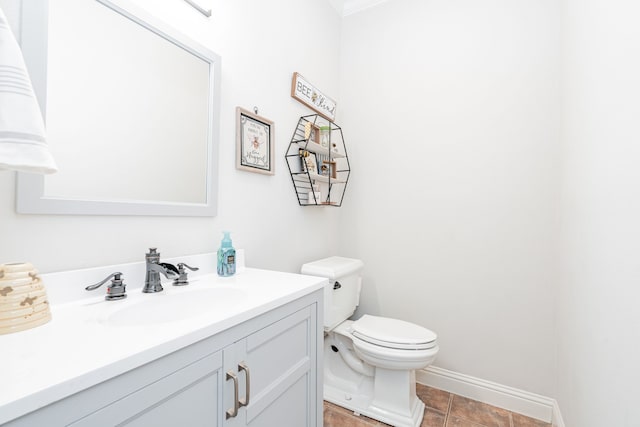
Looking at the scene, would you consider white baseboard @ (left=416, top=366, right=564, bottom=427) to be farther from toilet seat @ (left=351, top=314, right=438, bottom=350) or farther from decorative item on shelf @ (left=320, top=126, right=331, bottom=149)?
decorative item on shelf @ (left=320, top=126, right=331, bottom=149)

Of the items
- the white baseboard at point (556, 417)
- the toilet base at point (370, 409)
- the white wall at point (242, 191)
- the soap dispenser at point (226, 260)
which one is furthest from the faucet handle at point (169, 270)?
the white baseboard at point (556, 417)

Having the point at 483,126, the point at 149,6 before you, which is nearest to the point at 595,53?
the point at 483,126

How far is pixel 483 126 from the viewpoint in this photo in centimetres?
177

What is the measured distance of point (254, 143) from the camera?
4.71 ft

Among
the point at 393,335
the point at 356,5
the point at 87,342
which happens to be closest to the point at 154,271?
the point at 87,342

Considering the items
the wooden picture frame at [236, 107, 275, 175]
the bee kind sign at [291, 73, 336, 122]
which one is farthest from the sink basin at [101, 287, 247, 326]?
the bee kind sign at [291, 73, 336, 122]

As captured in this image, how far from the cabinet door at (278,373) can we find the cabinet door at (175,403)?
0.14ft

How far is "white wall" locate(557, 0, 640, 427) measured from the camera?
77 cm

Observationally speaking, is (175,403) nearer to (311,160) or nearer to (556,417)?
(311,160)

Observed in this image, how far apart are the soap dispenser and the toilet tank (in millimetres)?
569

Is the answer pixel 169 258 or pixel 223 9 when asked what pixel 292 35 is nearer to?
pixel 223 9

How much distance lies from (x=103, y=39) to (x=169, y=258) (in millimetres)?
742

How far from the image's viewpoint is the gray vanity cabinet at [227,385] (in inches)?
19.4

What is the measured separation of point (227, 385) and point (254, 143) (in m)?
1.05
